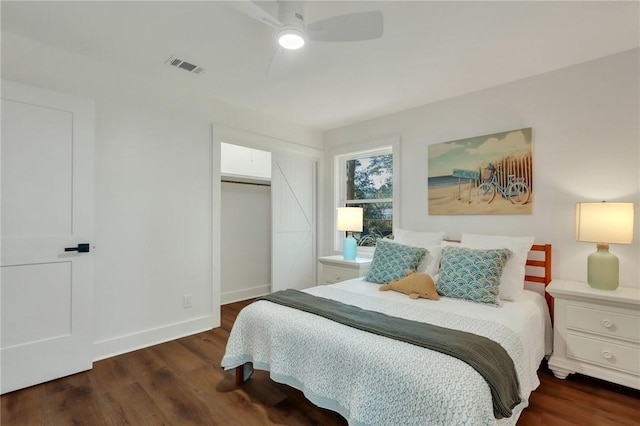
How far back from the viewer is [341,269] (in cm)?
361

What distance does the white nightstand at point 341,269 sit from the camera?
136 inches

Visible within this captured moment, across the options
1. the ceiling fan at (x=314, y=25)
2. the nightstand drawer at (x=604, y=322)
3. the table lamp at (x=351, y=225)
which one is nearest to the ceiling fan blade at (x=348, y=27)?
the ceiling fan at (x=314, y=25)

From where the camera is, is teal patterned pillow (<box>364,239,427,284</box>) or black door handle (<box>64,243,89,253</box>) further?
teal patterned pillow (<box>364,239,427,284</box>)

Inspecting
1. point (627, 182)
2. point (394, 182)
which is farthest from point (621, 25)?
point (394, 182)

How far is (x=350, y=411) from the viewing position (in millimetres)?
1476

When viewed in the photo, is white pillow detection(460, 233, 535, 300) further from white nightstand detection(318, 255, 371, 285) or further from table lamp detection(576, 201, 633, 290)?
white nightstand detection(318, 255, 371, 285)

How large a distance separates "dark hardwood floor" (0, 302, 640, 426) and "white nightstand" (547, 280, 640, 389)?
0.14 meters

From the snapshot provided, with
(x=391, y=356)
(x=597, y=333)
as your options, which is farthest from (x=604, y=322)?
(x=391, y=356)

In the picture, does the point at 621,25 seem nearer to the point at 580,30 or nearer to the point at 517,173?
the point at 580,30

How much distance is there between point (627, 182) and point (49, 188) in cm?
445

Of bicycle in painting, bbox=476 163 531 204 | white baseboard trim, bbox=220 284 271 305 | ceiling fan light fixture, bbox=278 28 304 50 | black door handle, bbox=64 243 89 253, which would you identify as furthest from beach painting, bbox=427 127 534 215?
black door handle, bbox=64 243 89 253

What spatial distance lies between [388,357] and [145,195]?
2.63 m

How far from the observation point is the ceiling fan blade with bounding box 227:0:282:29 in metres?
1.41

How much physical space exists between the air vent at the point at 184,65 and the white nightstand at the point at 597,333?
136 inches
